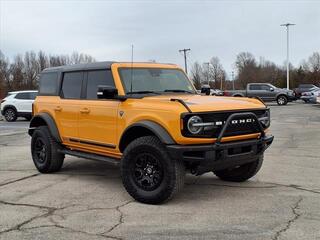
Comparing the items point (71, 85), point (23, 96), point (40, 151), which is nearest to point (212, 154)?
point (71, 85)

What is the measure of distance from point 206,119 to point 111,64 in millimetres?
2154

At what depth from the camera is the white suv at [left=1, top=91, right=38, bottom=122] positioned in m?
24.9

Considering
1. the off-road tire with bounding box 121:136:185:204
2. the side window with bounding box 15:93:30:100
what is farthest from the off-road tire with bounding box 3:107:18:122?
the off-road tire with bounding box 121:136:185:204

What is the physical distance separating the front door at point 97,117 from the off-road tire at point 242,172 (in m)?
1.95

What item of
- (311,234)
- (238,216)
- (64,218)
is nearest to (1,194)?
(64,218)

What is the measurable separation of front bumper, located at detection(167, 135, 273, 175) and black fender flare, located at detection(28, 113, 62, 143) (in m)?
3.04

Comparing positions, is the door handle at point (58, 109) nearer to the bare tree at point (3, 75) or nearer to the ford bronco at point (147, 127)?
the ford bronco at point (147, 127)

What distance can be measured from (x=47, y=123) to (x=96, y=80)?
4.67 ft

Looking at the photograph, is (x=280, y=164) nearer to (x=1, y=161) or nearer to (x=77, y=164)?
(x=77, y=164)

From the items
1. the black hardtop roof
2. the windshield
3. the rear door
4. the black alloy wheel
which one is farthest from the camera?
the black alloy wheel

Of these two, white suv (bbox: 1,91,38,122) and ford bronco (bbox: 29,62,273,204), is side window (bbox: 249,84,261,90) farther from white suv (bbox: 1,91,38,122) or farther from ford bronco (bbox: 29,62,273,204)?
ford bronco (bbox: 29,62,273,204)

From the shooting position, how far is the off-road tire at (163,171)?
5938 millimetres

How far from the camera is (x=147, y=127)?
6.16m

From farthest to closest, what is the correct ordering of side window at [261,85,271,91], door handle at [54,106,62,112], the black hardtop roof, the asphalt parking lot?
1. side window at [261,85,271,91]
2. door handle at [54,106,62,112]
3. the black hardtop roof
4. the asphalt parking lot
